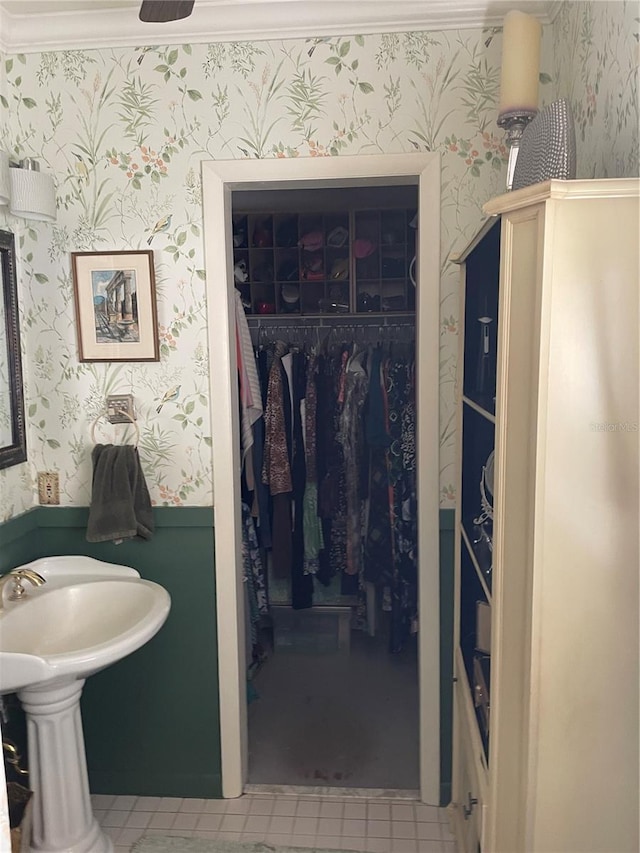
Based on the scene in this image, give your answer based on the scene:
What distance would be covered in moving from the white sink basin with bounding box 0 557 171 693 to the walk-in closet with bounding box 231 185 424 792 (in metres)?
1.00

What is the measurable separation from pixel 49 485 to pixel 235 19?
1641mm

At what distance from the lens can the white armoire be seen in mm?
1202

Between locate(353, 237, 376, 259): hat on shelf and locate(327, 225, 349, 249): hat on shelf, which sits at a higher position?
locate(327, 225, 349, 249): hat on shelf

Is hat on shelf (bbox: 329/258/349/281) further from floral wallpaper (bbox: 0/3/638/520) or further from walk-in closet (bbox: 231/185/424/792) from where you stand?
floral wallpaper (bbox: 0/3/638/520)

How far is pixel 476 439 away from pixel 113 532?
1206mm

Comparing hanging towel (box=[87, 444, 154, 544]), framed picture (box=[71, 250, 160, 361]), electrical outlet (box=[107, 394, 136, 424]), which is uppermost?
framed picture (box=[71, 250, 160, 361])

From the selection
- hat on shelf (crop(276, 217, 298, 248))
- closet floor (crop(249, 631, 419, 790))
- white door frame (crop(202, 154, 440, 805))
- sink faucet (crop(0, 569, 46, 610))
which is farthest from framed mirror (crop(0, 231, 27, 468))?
hat on shelf (crop(276, 217, 298, 248))

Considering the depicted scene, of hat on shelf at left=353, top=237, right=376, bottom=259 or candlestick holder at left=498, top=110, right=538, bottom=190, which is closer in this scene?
candlestick holder at left=498, top=110, right=538, bottom=190

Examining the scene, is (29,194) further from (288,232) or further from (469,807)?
(469,807)

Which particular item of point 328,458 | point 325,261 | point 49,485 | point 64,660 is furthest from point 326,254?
point 64,660

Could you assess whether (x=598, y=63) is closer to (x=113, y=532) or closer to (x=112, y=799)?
(x=113, y=532)

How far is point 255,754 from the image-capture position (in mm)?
2803

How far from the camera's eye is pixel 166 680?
8.32 ft

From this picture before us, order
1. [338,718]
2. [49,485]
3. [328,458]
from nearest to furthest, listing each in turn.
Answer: [49,485] → [338,718] → [328,458]
